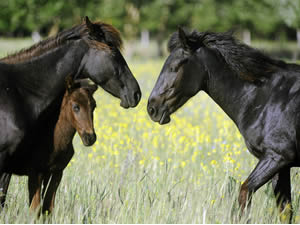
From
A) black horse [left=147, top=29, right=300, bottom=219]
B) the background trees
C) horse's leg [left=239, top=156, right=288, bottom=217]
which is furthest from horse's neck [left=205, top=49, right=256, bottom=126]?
the background trees

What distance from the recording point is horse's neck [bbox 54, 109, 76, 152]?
3957mm

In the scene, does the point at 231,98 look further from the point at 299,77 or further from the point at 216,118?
the point at 216,118

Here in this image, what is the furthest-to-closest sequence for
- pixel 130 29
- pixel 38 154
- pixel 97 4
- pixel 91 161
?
pixel 97 4 → pixel 130 29 → pixel 91 161 → pixel 38 154

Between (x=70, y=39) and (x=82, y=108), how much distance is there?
705 millimetres

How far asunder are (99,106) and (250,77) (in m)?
5.72

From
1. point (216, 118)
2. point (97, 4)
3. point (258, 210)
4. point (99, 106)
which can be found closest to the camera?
point (258, 210)

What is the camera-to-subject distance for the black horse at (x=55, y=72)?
3.88m

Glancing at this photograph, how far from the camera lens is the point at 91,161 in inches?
234

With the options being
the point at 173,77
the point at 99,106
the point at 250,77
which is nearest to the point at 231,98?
the point at 250,77

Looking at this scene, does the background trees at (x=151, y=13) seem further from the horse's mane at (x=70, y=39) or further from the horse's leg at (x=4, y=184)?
the horse's leg at (x=4, y=184)

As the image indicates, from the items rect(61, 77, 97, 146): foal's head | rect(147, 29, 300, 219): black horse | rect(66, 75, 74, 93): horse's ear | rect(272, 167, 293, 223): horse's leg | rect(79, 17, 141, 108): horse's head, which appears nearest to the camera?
rect(61, 77, 97, 146): foal's head

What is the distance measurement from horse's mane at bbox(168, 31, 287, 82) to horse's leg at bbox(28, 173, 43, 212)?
1.76 meters

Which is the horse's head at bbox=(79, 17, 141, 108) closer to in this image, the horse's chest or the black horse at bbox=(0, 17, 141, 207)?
the black horse at bbox=(0, 17, 141, 207)

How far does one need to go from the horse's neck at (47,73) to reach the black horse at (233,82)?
85cm
